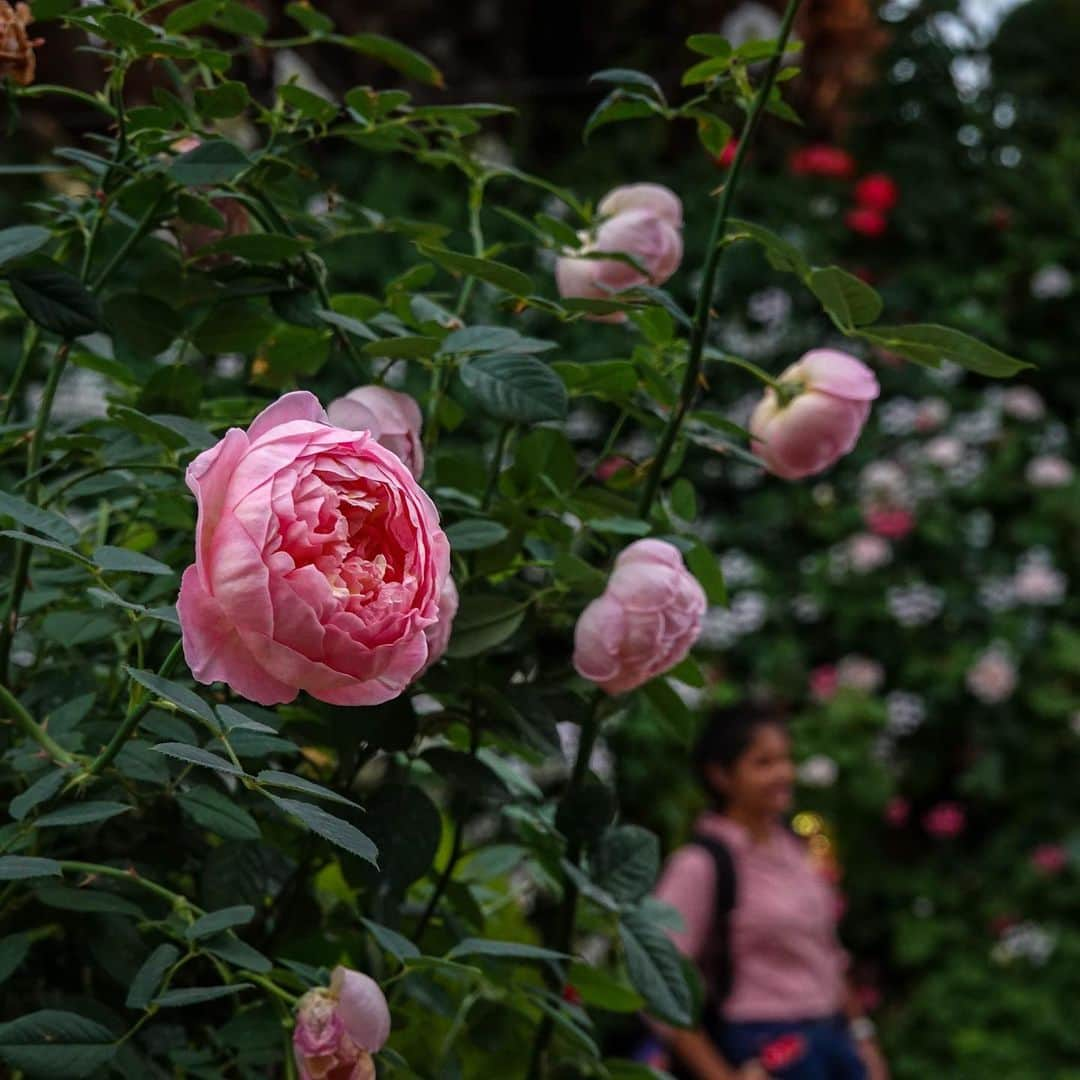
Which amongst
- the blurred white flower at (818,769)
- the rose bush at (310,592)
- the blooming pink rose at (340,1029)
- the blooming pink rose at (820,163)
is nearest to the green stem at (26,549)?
the rose bush at (310,592)

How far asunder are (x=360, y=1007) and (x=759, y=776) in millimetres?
2396

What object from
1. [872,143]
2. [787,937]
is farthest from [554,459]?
[872,143]

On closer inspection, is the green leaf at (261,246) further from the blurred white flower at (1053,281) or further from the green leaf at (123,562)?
the blurred white flower at (1053,281)

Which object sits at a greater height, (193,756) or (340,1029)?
(193,756)

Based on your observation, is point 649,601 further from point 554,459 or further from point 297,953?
point 297,953

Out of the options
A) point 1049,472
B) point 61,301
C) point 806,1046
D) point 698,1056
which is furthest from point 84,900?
point 1049,472

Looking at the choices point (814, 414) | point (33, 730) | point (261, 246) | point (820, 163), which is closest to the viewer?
point (33, 730)

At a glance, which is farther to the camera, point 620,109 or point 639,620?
point 620,109

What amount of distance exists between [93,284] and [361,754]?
0.90ft

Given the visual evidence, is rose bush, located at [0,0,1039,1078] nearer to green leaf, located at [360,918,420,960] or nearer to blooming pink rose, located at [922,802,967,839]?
green leaf, located at [360,918,420,960]

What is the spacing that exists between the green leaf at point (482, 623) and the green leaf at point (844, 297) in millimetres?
203

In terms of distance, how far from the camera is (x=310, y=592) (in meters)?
0.54

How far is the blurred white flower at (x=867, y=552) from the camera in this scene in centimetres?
402

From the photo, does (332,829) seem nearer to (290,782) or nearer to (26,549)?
(290,782)
